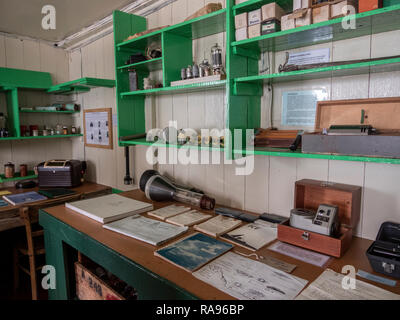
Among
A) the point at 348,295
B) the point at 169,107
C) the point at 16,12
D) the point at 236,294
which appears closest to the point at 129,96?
the point at 169,107

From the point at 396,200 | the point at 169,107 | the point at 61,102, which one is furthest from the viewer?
the point at 61,102

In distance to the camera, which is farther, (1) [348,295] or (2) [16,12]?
(2) [16,12]

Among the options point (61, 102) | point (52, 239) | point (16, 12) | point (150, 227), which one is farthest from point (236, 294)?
point (61, 102)

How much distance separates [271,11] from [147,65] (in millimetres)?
1067

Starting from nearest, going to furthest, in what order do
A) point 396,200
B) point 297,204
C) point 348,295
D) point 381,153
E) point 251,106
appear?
point 348,295 < point 381,153 < point 396,200 < point 297,204 < point 251,106

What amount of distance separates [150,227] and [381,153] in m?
1.15

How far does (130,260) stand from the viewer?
Result: 1233 millimetres

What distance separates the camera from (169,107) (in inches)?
89.4

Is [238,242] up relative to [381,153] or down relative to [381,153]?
down

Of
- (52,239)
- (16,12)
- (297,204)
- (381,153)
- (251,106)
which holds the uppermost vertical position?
(16,12)

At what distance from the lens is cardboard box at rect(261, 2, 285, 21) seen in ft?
4.42

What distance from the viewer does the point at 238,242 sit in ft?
4.50

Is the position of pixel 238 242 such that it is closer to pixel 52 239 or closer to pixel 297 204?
pixel 297 204

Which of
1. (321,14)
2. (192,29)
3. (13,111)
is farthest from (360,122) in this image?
(13,111)
